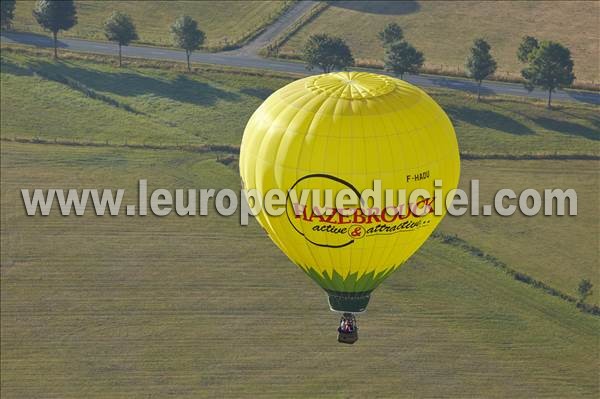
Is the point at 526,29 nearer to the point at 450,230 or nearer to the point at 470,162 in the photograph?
the point at 470,162

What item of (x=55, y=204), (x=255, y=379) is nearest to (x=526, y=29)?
(x=55, y=204)

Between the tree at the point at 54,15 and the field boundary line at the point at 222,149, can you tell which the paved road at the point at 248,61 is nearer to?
the tree at the point at 54,15

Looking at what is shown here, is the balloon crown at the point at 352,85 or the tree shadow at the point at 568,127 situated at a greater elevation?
the balloon crown at the point at 352,85

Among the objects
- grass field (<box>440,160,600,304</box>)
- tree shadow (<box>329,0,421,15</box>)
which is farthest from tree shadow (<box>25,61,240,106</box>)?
tree shadow (<box>329,0,421,15</box>)

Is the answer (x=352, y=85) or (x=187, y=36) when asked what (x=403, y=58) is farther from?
(x=352, y=85)

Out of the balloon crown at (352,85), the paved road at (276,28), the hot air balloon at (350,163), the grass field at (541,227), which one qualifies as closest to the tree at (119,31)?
the paved road at (276,28)

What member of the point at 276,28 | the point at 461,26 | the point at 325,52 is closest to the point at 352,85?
the point at 325,52

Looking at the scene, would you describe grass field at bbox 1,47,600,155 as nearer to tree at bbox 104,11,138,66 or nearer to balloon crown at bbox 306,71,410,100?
Answer: tree at bbox 104,11,138,66
